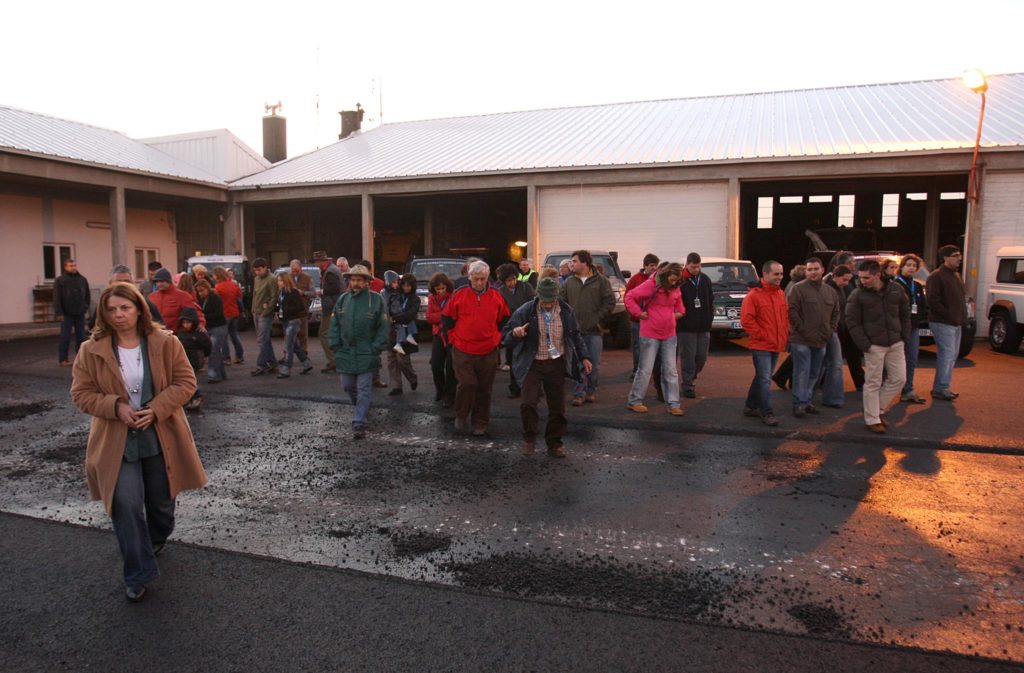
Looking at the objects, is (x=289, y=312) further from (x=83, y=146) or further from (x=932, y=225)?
(x=932, y=225)

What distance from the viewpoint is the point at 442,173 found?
67.1 ft

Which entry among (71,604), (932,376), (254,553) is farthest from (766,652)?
(932,376)

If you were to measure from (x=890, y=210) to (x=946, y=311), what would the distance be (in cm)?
2424

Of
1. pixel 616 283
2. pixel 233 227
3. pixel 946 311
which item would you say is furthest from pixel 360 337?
pixel 233 227

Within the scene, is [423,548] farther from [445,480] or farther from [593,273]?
[593,273]

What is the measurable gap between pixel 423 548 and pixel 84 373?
7.07 ft

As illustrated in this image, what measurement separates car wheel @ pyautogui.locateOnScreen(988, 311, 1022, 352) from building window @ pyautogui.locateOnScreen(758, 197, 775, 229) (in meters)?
17.6

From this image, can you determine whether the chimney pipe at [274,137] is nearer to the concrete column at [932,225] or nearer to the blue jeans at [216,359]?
the blue jeans at [216,359]

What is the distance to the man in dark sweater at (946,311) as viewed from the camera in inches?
340

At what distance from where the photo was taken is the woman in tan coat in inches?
144

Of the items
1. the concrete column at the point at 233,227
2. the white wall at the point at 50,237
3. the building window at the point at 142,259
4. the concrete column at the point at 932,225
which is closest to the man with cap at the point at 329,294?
the concrete column at the point at 233,227

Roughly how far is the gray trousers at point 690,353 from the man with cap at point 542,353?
2.80m

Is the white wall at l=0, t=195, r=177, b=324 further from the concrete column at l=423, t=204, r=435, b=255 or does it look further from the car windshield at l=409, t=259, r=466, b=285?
the car windshield at l=409, t=259, r=466, b=285

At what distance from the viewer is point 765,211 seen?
1215 inches
